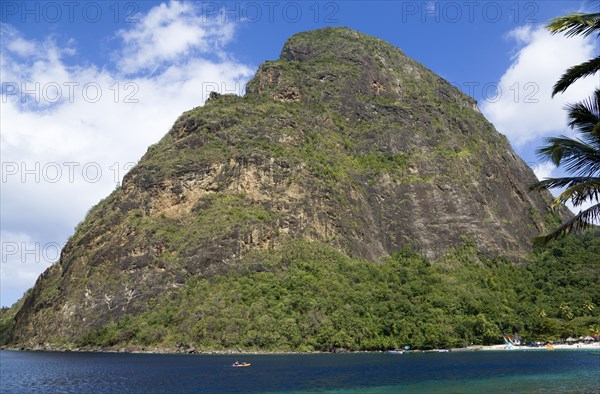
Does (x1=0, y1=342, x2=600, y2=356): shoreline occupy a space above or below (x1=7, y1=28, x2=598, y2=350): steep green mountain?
below

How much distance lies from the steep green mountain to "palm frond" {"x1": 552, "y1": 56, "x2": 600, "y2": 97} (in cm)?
8866

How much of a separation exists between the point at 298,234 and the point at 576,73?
119513 millimetres

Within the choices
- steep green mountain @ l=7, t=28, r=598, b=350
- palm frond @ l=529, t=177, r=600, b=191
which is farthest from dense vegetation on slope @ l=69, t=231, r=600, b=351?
palm frond @ l=529, t=177, r=600, b=191

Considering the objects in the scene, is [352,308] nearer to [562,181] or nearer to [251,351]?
[251,351]

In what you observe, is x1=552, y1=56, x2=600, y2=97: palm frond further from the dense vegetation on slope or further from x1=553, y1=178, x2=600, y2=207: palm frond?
the dense vegetation on slope

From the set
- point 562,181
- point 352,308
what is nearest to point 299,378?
point 562,181

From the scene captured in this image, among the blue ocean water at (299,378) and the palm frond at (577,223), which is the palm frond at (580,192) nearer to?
the palm frond at (577,223)

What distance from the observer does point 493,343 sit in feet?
393

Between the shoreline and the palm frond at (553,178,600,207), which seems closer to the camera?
the palm frond at (553,178,600,207)

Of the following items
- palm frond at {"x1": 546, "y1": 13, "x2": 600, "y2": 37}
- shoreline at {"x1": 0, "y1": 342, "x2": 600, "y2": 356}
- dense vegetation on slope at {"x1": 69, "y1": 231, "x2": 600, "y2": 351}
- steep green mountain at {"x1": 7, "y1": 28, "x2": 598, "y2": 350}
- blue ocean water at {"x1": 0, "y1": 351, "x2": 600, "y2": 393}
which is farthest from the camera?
steep green mountain at {"x1": 7, "y1": 28, "x2": 598, "y2": 350}

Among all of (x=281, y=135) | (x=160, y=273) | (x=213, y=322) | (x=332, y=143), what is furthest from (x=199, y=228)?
(x=332, y=143)

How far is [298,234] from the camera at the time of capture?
132625 millimetres

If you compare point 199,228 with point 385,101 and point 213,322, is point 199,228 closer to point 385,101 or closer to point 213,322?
point 213,322

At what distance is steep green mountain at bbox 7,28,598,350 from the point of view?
11406 centimetres
